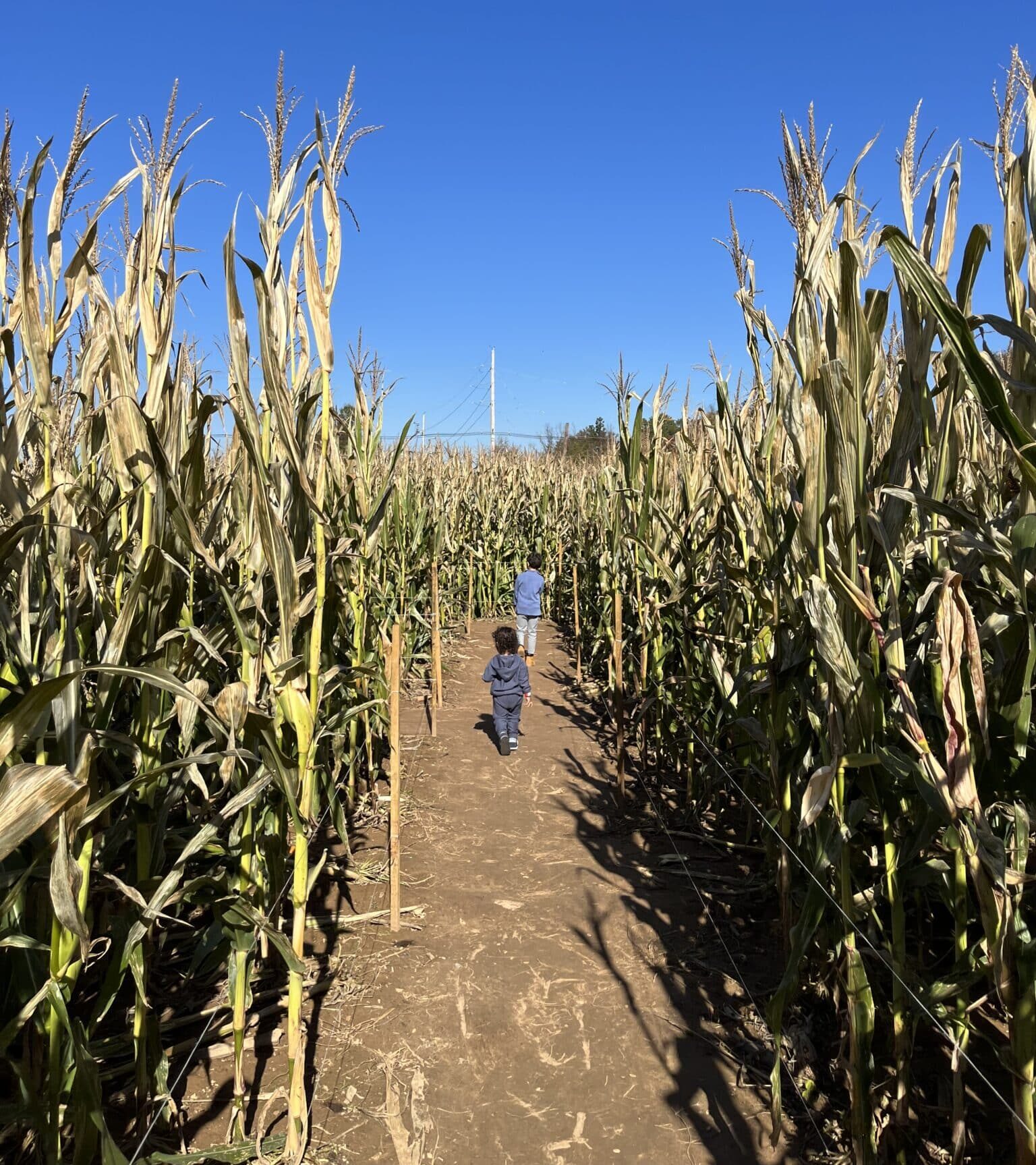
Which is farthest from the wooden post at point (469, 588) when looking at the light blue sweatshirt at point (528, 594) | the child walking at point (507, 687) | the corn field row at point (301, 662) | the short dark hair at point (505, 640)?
the corn field row at point (301, 662)

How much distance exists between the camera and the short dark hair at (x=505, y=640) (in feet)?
20.9

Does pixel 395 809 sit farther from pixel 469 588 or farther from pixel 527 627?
pixel 469 588

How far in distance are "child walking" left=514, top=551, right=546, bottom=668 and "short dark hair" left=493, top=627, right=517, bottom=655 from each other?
2260 millimetres

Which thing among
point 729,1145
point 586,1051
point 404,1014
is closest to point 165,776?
point 404,1014

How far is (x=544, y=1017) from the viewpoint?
313 centimetres

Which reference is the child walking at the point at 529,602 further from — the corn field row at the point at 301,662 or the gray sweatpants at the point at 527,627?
the corn field row at the point at 301,662

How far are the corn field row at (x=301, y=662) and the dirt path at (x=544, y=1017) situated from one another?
368mm

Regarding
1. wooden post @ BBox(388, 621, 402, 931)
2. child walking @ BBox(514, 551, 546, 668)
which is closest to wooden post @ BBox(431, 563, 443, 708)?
child walking @ BBox(514, 551, 546, 668)

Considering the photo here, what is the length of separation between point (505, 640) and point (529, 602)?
8.24 feet

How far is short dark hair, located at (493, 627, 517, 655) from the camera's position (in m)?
6.38

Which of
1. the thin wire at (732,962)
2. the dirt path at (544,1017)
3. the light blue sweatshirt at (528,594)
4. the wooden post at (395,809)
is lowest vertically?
the dirt path at (544,1017)

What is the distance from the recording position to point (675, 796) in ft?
17.1

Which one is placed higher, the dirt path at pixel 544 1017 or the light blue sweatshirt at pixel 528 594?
the light blue sweatshirt at pixel 528 594

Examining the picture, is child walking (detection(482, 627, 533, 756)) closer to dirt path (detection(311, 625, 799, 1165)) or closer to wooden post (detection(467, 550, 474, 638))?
dirt path (detection(311, 625, 799, 1165))
